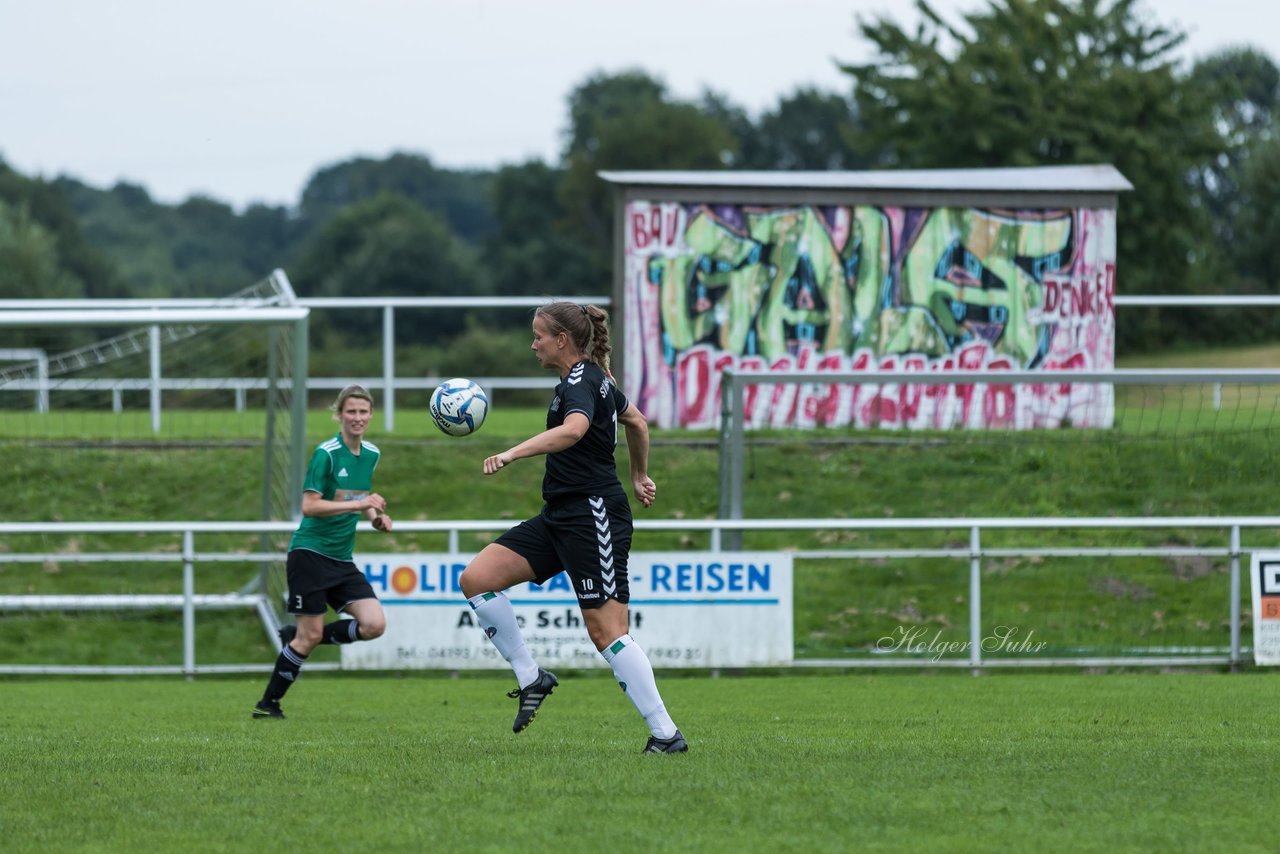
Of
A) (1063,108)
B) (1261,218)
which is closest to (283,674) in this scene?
(1063,108)

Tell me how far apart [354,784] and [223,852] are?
1.21 meters

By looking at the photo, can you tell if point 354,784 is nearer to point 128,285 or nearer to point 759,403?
point 759,403

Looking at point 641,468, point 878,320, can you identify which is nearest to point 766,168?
point 878,320

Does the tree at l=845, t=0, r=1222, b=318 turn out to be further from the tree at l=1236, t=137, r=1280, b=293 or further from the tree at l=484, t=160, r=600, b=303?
the tree at l=484, t=160, r=600, b=303

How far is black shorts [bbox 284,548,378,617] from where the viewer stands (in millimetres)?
9672

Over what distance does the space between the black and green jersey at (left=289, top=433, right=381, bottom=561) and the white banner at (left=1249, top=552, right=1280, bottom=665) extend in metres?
6.83

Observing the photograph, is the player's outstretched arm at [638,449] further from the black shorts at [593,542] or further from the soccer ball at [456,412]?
the soccer ball at [456,412]

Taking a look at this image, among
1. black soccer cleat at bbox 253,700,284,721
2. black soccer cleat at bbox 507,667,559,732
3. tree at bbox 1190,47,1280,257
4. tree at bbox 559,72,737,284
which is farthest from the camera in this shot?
tree at bbox 559,72,737,284

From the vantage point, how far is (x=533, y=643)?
12.6m

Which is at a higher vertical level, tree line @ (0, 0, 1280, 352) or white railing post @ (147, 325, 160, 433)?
tree line @ (0, 0, 1280, 352)

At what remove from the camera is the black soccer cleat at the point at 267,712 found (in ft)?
30.8

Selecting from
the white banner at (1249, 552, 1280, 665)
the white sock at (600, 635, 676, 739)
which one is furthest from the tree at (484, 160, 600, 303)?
the white sock at (600, 635, 676, 739)

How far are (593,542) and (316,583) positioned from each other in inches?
123

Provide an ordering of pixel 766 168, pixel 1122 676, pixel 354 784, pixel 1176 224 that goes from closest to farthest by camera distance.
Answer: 1. pixel 354 784
2. pixel 1122 676
3. pixel 1176 224
4. pixel 766 168
